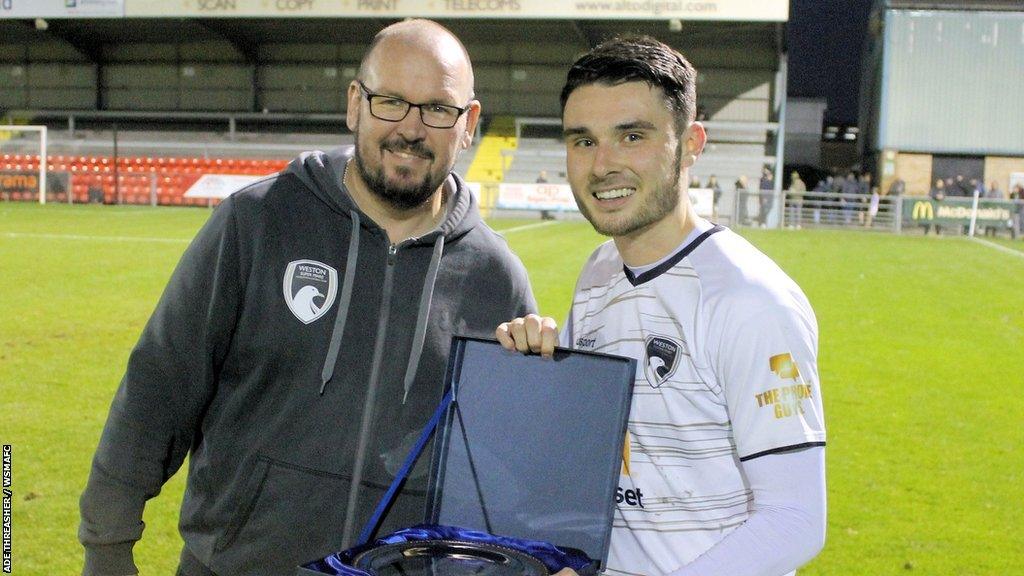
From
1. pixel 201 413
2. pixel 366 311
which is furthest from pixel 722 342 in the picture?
pixel 201 413

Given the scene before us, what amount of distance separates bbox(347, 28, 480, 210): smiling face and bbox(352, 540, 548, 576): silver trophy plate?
1.03m

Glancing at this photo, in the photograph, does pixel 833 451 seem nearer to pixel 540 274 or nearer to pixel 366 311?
pixel 366 311

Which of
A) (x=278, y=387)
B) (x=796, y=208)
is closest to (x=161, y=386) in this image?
(x=278, y=387)

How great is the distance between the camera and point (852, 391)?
30.1 ft

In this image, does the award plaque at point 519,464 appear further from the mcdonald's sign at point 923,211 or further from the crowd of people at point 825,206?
the mcdonald's sign at point 923,211

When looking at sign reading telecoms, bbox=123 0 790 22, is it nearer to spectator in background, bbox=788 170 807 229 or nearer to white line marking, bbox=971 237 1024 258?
spectator in background, bbox=788 170 807 229

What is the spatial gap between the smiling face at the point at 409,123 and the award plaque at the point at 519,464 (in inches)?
26.4

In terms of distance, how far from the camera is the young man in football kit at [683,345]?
1933 mm

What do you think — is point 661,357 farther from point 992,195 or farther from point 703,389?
point 992,195

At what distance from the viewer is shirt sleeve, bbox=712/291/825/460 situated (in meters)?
1.94

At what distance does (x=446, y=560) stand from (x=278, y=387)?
2.83 feet

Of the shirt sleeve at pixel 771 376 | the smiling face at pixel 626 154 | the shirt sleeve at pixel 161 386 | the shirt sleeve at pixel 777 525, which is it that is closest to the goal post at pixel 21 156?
the shirt sleeve at pixel 161 386

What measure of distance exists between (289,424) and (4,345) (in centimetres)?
791

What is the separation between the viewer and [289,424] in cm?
264
